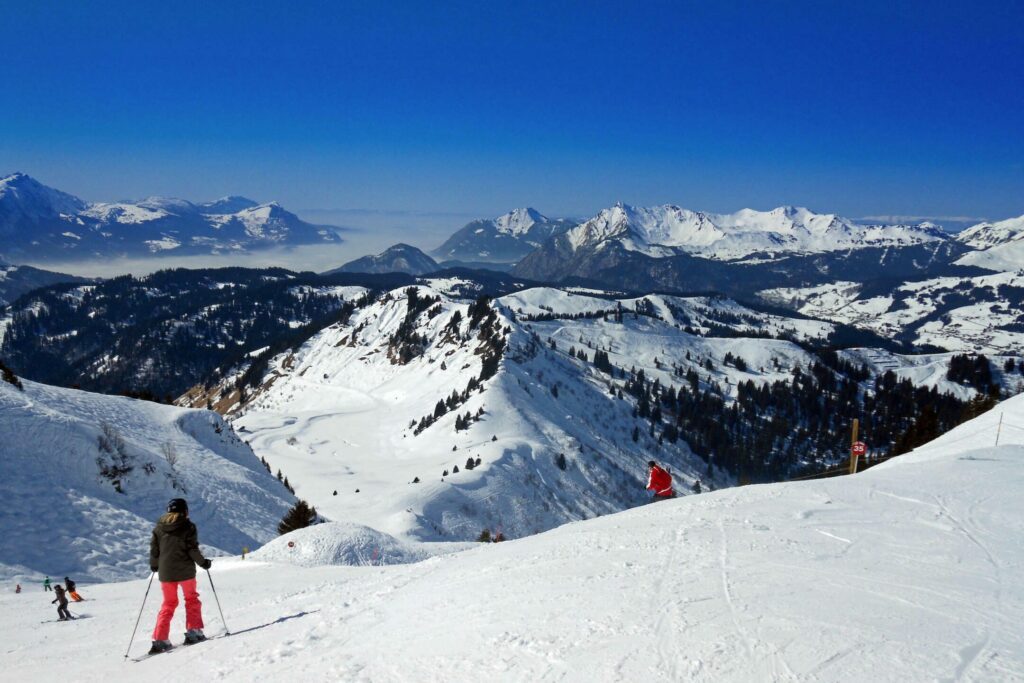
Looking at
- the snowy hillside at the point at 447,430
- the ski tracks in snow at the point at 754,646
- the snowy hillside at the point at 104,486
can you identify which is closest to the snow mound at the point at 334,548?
the snowy hillside at the point at 104,486

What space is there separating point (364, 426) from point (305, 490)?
45.7m

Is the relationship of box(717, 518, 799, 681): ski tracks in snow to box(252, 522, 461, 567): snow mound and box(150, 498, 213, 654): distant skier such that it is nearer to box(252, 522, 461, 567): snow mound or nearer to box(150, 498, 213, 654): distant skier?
box(150, 498, 213, 654): distant skier

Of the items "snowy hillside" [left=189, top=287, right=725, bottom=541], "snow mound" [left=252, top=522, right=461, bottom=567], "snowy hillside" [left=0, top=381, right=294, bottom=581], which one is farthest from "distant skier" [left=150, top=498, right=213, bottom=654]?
"snowy hillside" [left=189, top=287, right=725, bottom=541]

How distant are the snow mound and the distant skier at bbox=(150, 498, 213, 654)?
17171 millimetres

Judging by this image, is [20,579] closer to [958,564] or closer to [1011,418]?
[958,564]

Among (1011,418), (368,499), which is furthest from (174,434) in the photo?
(1011,418)

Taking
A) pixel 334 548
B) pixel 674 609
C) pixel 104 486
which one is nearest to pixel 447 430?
pixel 104 486

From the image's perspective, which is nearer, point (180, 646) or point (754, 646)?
point (754, 646)

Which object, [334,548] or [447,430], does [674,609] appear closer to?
[334,548]

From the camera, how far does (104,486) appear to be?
3103 centimetres

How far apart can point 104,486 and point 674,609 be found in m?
33.0

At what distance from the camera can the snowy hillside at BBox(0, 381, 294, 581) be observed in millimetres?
25359

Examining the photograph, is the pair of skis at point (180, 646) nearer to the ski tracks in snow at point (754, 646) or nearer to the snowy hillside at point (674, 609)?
the snowy hillside at point (674, 609)

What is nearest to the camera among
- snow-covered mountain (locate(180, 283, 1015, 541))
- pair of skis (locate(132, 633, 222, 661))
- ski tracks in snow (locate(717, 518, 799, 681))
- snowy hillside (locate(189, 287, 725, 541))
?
ski tracks in snow (locate(717, 518, 799, 681))
